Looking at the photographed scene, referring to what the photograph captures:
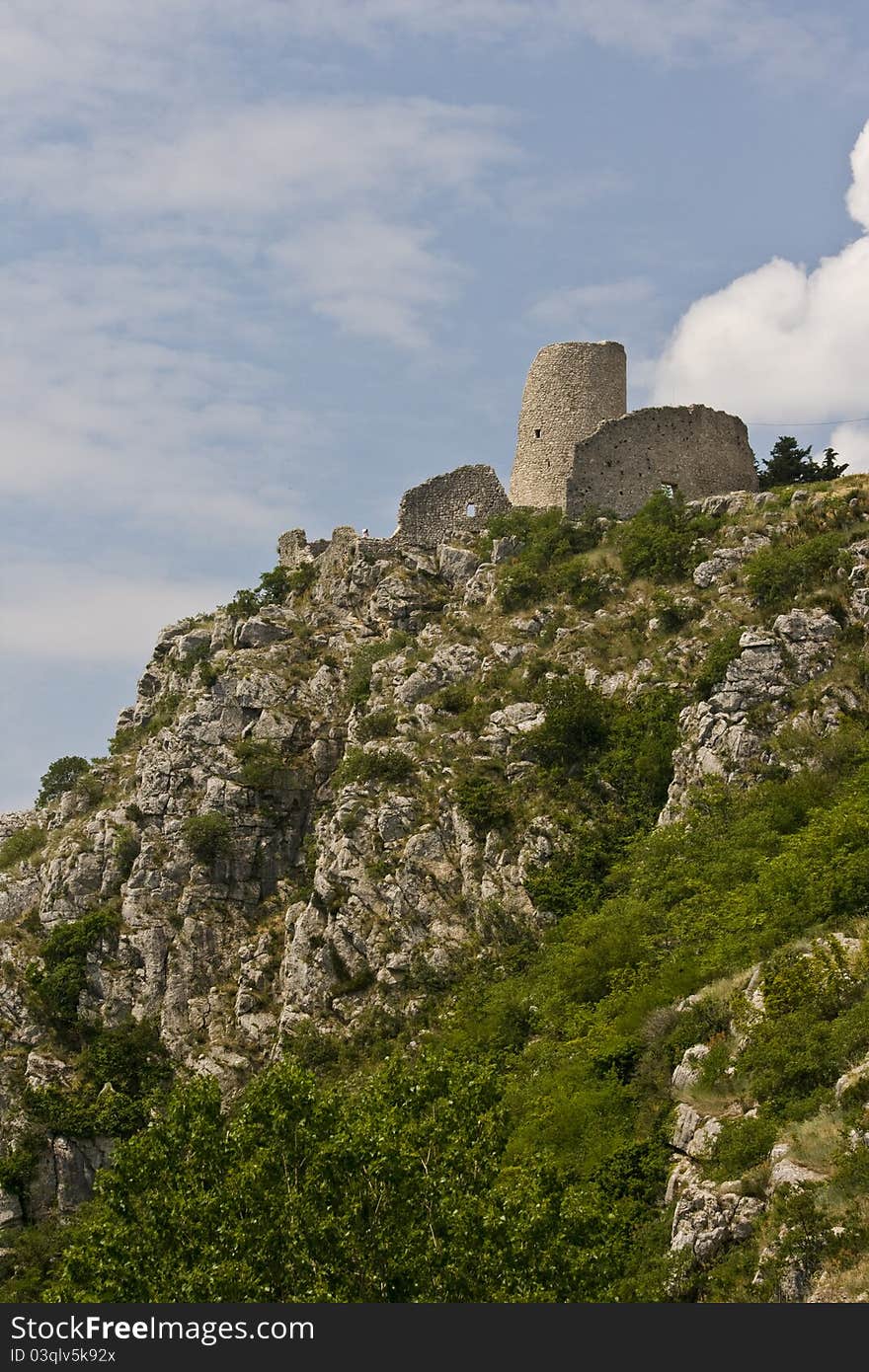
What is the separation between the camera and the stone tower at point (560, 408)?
52656mm

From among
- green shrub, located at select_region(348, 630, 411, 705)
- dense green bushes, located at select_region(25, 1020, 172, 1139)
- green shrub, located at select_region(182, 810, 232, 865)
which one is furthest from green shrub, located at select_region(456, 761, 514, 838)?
dense green bushes, located at select_region(25, 1020, 172, 1139)

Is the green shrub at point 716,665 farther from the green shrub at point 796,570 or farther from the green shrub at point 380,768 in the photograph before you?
the green shrub at point 380,768

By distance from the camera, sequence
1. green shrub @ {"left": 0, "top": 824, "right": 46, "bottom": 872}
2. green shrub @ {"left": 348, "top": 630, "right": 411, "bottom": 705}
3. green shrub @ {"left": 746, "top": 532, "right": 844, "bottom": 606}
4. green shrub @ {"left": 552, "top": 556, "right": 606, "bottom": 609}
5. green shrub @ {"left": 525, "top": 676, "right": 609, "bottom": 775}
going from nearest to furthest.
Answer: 1. green shrub @ {"left": 525, "top": 676, "right": 609, "bottom": 775}
2. green shrub @ {"left": 746, "top": 532, "right": 844, "bottom": 606}
3. green shrub @ {"left": 552, "top": 556, "right": 606, "bottom": 609}
4. green shrub @ {"left": 348, "top": 630, "right": 411, "bottom": 705}
5. green shrub @ {"left": 0, "top": 824, "right": 46, "bottom": 872}

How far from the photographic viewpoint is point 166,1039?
41.7 m

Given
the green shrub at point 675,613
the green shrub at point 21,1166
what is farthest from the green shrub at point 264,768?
the green shrub at point 675,613

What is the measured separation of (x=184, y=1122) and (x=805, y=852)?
535 inches

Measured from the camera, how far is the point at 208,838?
147 feet

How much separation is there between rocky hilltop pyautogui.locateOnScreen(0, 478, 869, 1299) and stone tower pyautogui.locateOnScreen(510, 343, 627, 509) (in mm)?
2445

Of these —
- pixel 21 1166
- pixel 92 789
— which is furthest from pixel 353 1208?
pixel 92 789

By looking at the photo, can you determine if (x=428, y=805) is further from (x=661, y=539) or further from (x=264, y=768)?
(x=661, y=539)

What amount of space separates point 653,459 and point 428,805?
50.1 ft

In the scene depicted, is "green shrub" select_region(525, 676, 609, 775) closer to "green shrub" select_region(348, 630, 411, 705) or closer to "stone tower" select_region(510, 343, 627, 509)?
"green shrub" select_region(348, 630, 411, 705)

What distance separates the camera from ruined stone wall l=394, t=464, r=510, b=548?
52938 mm

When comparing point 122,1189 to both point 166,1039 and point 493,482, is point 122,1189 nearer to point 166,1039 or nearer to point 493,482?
point 166,1039
